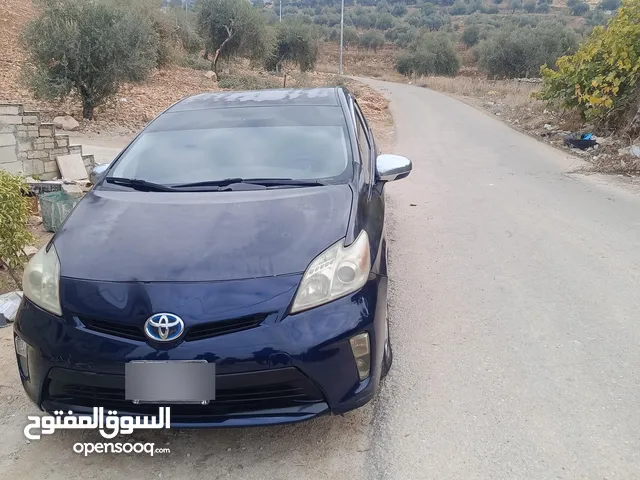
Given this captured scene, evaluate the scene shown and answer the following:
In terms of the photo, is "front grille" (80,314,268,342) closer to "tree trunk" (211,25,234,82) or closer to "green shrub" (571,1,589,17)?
"tree trunk" (211,25,234,82)

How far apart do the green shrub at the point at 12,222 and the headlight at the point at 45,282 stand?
5.44 ft

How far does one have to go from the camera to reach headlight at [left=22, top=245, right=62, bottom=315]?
2539mm

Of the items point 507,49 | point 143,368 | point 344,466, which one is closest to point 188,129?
point 143,368

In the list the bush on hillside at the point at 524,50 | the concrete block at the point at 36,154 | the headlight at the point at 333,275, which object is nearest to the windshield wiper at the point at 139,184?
the headlight at the point at 333,275

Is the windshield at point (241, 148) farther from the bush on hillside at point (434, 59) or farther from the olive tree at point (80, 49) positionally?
the bush on hillside at point (434, 59)

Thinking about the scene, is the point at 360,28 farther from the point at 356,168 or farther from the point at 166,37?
the point at 356,168

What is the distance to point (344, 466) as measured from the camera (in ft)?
8.36

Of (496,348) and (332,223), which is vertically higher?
(332,223)

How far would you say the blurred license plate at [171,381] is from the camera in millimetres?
2328

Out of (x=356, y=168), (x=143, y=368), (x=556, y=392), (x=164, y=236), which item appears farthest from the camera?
(x=356, y=168)

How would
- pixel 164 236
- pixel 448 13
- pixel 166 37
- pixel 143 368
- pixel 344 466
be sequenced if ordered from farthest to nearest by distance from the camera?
pixel 448 13
pixel 166 37
pixel 164 236
pixel 344 466
pixel 143 368

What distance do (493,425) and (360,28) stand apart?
87472mm

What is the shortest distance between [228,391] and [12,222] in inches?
108

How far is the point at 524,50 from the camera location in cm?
4419
